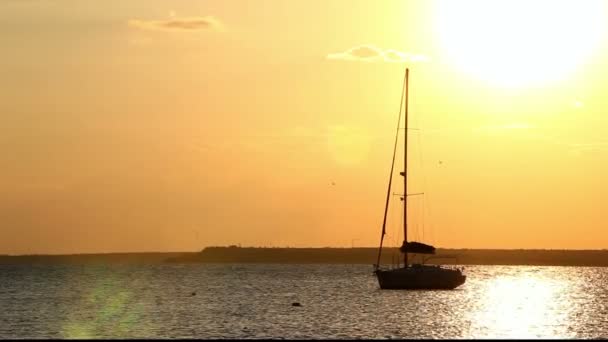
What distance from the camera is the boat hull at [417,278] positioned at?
467 feet

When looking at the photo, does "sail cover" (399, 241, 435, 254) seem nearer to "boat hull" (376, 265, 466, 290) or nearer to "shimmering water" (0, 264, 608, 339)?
"boat hull" (376, 265, 466, 290)

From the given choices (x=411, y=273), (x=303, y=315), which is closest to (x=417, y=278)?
(x=411, y=273)

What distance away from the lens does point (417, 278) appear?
142125mm

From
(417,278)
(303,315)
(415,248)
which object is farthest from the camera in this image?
(417,278)

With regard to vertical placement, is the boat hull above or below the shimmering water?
above

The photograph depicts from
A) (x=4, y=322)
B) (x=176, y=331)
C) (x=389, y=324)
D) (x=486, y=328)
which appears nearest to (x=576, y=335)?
(x=486, y=328)

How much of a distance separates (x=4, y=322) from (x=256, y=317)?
24.6m

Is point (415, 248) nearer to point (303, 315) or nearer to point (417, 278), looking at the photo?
point (417, 278)

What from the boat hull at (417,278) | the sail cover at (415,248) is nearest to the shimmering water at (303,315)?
the boat hull at (417,278)

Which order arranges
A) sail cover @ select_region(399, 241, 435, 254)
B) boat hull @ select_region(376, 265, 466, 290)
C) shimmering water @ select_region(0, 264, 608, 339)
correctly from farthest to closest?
1. boat hull @ select_region(376, 265, 466, 290)
2. sail cover @ select_region(399, 241, 435, 254)
3. shimmering water @ select_region(0, 264, 608, 339)

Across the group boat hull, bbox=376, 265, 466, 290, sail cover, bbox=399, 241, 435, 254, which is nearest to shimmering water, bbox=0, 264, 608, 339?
boat hull, bbox=376, 265, 466, 290

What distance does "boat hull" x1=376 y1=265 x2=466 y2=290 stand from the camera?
14225 cm

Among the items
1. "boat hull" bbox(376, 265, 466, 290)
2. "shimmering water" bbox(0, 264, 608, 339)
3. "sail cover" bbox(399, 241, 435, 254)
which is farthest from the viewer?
"boat hull" bbox(376, 265, 466, 290)

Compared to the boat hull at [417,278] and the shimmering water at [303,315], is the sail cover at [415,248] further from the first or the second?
the shimmering water at [303,315]
